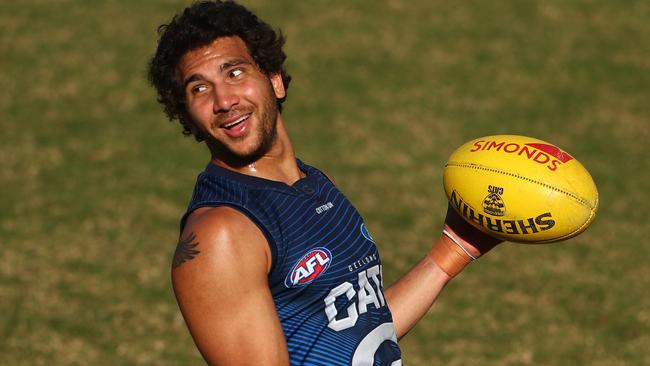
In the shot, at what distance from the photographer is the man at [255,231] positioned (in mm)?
3736

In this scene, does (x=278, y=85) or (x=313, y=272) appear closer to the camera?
(x=313, y=272)

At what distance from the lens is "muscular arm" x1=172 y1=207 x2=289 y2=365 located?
372cm

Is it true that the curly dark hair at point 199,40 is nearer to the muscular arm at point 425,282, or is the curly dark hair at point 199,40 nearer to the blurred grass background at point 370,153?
the muscular arm at point 425,282

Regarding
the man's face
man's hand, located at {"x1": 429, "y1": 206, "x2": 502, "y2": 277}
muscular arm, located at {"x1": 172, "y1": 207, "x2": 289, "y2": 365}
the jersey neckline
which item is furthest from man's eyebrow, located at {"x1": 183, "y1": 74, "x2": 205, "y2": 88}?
man's hand, located at {"x1": 429, "y1": 206, "x2": 502, "y2": 277}

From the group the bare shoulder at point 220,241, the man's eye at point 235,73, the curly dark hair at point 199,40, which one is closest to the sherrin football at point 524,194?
the curly dark hair at point 199,40

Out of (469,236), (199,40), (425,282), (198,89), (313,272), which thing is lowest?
(425,282)

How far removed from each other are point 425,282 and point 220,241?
1.60m

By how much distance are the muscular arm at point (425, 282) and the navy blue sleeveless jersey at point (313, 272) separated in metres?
0.54

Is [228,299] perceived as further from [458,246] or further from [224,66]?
[458,246]

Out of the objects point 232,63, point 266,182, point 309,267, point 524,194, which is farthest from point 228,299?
point 524,194

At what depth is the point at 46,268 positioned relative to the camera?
34.3 ft

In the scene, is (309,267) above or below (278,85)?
below

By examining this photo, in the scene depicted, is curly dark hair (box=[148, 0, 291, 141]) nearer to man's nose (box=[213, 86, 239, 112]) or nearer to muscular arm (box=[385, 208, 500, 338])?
man's nose (box=[213, 86, 239, 112])

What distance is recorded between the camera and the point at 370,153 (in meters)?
13.4
